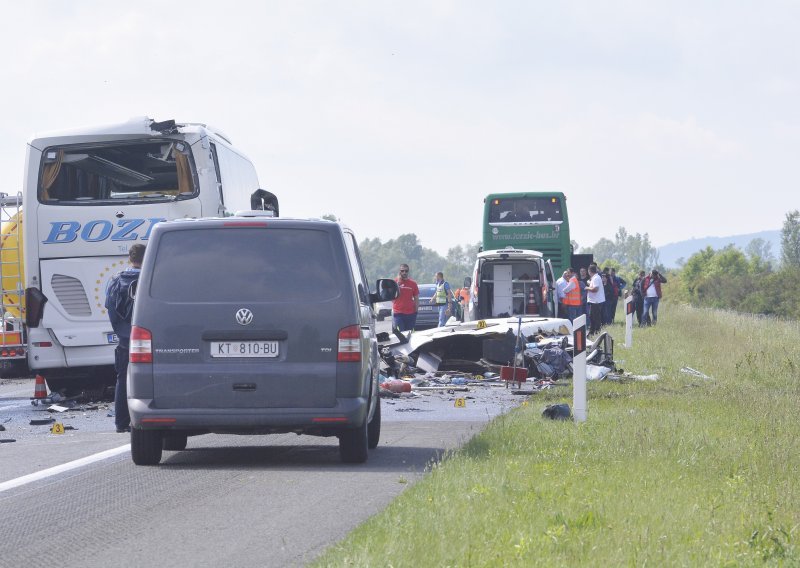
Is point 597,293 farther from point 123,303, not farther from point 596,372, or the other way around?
point 123,303

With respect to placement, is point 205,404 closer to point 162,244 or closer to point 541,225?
point 162,244

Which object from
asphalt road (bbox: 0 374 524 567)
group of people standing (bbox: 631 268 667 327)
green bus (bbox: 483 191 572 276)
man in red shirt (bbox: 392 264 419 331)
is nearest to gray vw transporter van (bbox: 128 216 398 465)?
asphalt road (bbox: 0 374 524 567)

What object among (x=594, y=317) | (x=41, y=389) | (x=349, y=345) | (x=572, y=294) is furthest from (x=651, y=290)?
(x=349, y=345)

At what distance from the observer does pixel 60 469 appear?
9.82 m

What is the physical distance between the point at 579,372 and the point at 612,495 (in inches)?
178

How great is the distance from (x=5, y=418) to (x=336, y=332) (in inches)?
284

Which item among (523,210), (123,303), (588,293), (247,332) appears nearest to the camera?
(247,332)

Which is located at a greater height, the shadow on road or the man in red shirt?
the man in red shirt

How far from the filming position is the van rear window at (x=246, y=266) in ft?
31.5

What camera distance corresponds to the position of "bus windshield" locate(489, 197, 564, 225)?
3612cm

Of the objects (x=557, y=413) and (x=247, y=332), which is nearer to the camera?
(x=247, y=332)

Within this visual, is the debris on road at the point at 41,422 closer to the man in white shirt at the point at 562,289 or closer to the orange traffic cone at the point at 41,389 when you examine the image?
the orange traffic cone at the point at 41,389

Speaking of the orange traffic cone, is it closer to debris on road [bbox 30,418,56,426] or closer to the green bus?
debris on road [bbox 30,418,56,426]

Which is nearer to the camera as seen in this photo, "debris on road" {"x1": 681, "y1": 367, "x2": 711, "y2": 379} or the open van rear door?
"debris on road" {"x1": 681, "y1": 367, "x2": 711, "y2": 379}
